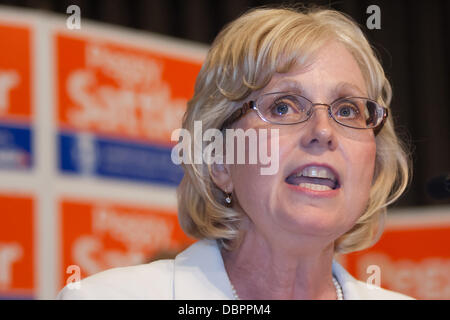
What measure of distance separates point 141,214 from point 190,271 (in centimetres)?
141

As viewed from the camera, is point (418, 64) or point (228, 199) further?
point (418, 64)

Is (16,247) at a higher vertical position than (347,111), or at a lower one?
lower

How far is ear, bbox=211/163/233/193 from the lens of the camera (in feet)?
4.77

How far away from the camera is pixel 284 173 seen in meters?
1.29

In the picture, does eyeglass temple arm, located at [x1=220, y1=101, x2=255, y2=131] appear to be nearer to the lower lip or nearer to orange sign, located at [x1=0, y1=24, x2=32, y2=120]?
the lower lip

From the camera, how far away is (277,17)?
1430 millimetres

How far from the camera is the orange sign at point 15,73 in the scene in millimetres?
2494

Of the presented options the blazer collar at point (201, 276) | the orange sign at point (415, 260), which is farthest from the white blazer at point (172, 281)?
the orange sign at point (415, 260)

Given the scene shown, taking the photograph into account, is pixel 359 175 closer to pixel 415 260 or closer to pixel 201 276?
pixel 201 276

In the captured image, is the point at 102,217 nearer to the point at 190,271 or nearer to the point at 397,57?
the point at 190,271

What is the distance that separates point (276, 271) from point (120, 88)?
1539 mm

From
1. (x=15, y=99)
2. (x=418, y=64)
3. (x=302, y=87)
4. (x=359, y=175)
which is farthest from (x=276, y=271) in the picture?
(x=418, y=64)
